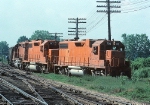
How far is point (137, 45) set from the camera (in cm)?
11519

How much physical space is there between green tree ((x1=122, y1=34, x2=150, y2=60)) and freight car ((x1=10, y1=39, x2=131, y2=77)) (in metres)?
77.1

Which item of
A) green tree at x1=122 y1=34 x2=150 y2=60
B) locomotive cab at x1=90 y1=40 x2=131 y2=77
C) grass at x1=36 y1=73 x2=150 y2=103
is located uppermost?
green tree at x1=122 y1=34 x2=150 y2=60

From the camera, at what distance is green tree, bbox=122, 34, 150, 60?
10769 centimetres

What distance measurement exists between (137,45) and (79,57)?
93707 millimetres

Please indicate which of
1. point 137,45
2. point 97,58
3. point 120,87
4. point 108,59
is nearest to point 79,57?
point 97,58

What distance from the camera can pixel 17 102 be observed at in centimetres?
1089

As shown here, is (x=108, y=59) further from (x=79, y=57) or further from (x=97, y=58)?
(x=79, y=57)

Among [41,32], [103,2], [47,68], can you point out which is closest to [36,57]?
[47,68]

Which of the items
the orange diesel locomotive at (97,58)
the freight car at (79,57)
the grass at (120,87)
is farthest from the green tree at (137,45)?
the grass at (120,87)

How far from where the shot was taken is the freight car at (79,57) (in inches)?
863

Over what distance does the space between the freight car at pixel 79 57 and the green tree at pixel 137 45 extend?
3036 inches

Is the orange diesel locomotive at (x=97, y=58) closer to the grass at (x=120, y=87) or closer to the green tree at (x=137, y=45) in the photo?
the grass at (x=120, y=87)

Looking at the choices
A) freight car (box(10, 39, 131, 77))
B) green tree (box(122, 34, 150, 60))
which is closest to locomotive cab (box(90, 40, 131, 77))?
freight car (box(10, 39, 131, 77))

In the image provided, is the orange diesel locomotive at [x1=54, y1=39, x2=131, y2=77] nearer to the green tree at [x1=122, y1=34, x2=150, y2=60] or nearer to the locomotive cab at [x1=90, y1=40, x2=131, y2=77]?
the locomotive cab at [x1=90, y1=40, x2=131, y2=77]
